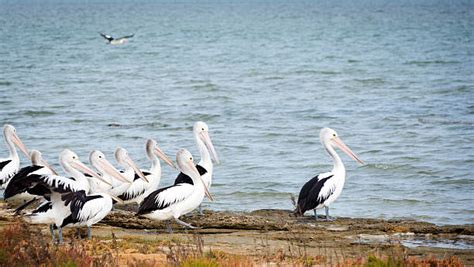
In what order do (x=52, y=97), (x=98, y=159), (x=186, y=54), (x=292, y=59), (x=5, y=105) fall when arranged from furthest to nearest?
(x=186, y=54), (x=292, y=59), (x=52, y=97), (x=5, y=105), (x=98, y=159)

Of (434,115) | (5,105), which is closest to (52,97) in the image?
(5,105)

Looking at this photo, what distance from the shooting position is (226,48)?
183ft

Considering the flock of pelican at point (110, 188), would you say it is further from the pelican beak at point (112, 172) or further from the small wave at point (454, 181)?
the small wave at point (454, 181)

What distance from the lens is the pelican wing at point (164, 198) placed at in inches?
411

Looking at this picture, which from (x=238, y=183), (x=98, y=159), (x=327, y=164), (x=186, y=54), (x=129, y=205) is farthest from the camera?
(x=186, y=54)

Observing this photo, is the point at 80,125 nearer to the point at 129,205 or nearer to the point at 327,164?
the point at 327,164

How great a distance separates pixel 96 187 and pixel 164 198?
3.41 ft

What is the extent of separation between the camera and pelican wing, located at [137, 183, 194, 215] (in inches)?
411

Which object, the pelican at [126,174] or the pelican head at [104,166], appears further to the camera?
the pelican at [126,174]

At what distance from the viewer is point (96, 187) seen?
438 inches

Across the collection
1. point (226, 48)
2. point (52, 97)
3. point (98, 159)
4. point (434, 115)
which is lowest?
point (226, 48)

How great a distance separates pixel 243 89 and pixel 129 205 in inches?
703

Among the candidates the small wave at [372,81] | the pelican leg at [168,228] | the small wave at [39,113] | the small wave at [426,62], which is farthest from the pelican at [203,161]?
the small wave at [426,62]

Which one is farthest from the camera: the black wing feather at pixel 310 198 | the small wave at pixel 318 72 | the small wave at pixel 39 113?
the small wave at pixel 318 72
